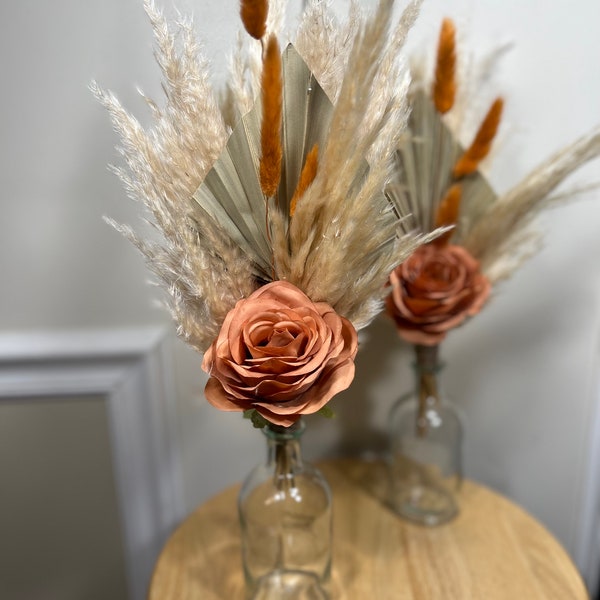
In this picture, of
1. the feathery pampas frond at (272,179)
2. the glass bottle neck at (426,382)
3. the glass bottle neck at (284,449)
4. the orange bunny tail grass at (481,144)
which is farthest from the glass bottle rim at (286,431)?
the orange bunny tail grass at (481,144)

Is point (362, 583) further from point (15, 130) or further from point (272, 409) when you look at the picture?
point (15, 130)

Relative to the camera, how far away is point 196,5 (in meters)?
0.59

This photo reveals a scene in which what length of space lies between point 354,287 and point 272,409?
0.46 feet

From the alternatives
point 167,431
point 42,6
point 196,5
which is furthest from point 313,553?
point 42,6

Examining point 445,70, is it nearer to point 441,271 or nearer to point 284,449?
point 441,271

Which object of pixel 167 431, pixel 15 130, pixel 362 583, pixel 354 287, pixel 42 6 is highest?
pixel 42 6

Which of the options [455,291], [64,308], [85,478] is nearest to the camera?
[455,291]

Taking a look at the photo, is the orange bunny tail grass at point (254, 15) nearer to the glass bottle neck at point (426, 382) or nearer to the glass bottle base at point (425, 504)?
the glass bottle neck at point (426, 382)

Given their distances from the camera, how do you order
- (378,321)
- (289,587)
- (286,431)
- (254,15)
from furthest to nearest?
(378,321)
(289,587)
(286,431)
(254,15)

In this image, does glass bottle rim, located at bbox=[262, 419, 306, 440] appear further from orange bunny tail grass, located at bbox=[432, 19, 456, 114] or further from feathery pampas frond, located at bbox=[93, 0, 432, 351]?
orange bunny tail grass, located at bbox=[432, 19, 456, 114]

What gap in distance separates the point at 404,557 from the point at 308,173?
1.83 ft

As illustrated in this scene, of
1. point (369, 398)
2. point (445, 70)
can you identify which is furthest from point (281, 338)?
point (369, 398)

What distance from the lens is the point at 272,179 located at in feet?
1.74

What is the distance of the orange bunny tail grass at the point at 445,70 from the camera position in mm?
665
